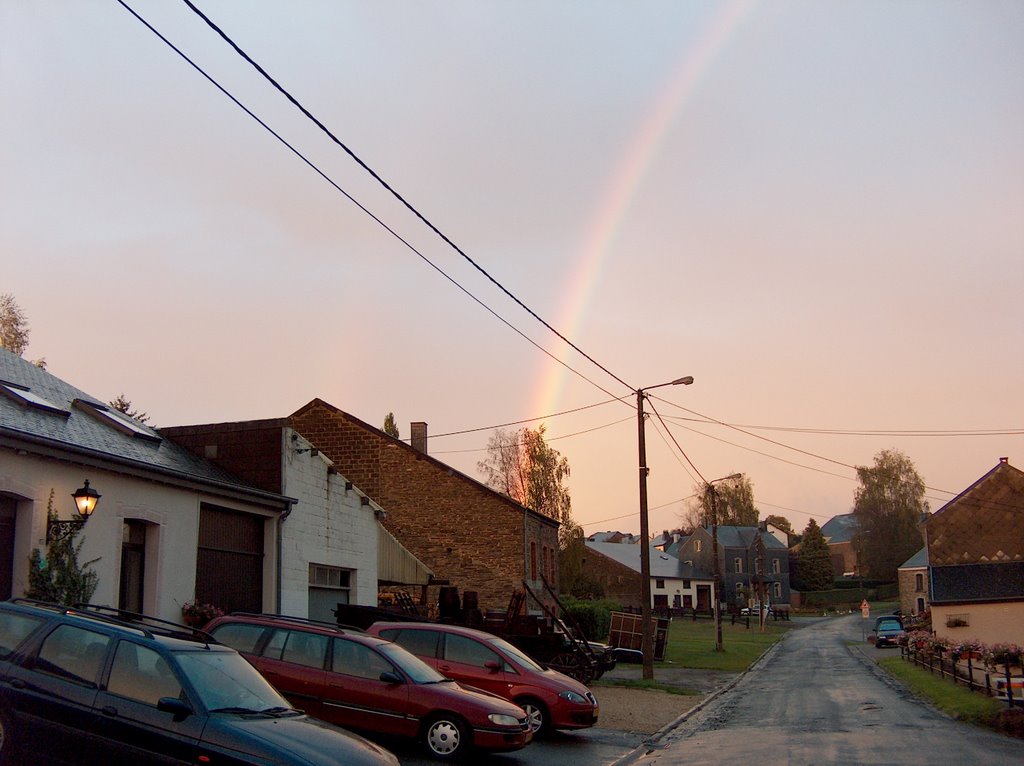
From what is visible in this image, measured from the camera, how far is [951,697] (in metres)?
21.2

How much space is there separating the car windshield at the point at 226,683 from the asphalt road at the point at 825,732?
6745mm

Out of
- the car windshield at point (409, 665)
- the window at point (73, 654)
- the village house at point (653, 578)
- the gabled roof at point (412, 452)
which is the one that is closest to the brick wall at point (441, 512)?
the gabled roof at point (412, 452)

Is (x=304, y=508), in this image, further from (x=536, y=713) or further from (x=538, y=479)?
(x=538, y=479)

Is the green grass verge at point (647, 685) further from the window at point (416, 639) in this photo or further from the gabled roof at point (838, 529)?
the gabled roof at point (838, 529)

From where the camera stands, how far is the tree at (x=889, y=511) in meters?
97.8

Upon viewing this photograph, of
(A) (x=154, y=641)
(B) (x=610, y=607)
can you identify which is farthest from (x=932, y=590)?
(A) (x=154, y=641)

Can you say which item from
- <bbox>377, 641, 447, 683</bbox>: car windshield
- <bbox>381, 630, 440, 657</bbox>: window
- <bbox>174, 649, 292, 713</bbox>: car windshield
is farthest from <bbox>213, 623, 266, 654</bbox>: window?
<bbox>174, 649, 292, 713</bbox>: car windshield

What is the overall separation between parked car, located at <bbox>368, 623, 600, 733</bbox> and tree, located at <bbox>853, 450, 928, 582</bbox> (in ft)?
304

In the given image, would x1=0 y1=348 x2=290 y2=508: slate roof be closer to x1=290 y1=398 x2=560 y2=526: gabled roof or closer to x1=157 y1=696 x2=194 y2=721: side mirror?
x1=157 y1=696 x2=194 y2=721: side mirror

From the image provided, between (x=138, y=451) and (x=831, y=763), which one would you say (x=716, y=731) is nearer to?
(x=831, y=763)

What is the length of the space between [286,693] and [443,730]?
199cm

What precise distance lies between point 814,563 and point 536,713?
327 ft

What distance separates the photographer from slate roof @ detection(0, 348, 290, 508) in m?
13.4

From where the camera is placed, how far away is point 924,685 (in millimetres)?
25219
